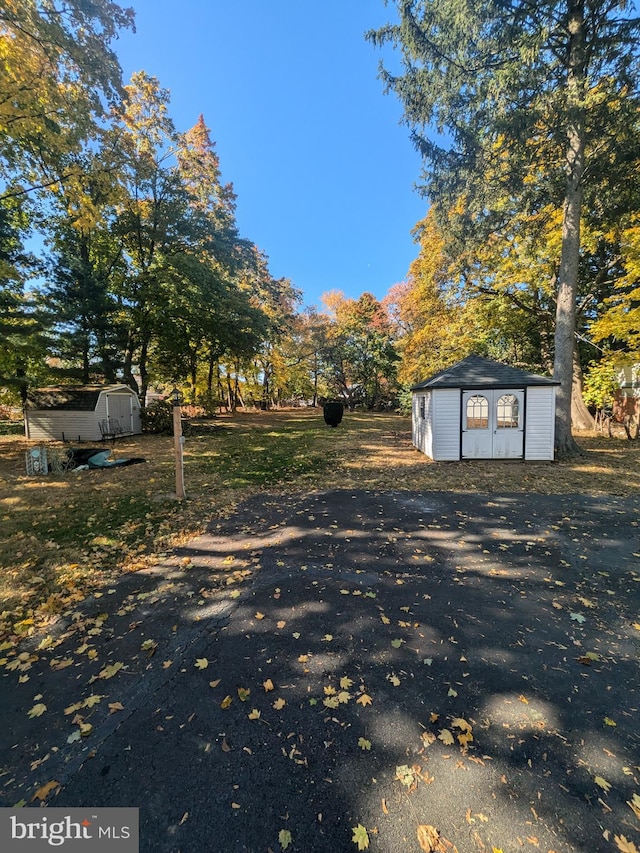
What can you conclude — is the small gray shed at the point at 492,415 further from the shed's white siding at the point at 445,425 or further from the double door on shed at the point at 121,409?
the double door on shed at the point at 121,409

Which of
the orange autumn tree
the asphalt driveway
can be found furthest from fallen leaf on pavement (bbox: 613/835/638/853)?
the orange autumn tree

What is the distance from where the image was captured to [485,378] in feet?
32.8

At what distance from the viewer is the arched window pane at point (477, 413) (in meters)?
10.1

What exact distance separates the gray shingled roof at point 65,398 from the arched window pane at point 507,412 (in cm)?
1522

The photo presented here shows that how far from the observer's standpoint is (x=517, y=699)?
2.27 meters

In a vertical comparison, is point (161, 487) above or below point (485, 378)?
below

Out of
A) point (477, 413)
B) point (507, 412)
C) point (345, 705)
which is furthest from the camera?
point (477, 413)

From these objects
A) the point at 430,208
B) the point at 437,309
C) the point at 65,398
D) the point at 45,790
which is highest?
the point at 430,208

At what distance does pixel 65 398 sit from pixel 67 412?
0.71 metres

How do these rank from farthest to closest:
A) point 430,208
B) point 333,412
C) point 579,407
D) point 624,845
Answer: point 333,412 → point 579,407 → point 430,208 → point 624,845

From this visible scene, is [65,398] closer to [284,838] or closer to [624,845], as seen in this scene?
[284,838]

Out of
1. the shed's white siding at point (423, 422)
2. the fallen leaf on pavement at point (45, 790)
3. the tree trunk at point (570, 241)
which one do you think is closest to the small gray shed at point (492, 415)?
the shed's white siding at point (423, 422)

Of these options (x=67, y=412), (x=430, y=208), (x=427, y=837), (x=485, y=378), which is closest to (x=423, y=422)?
(x=485, y=378)

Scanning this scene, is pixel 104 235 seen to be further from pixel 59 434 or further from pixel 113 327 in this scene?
pixel 59 434
